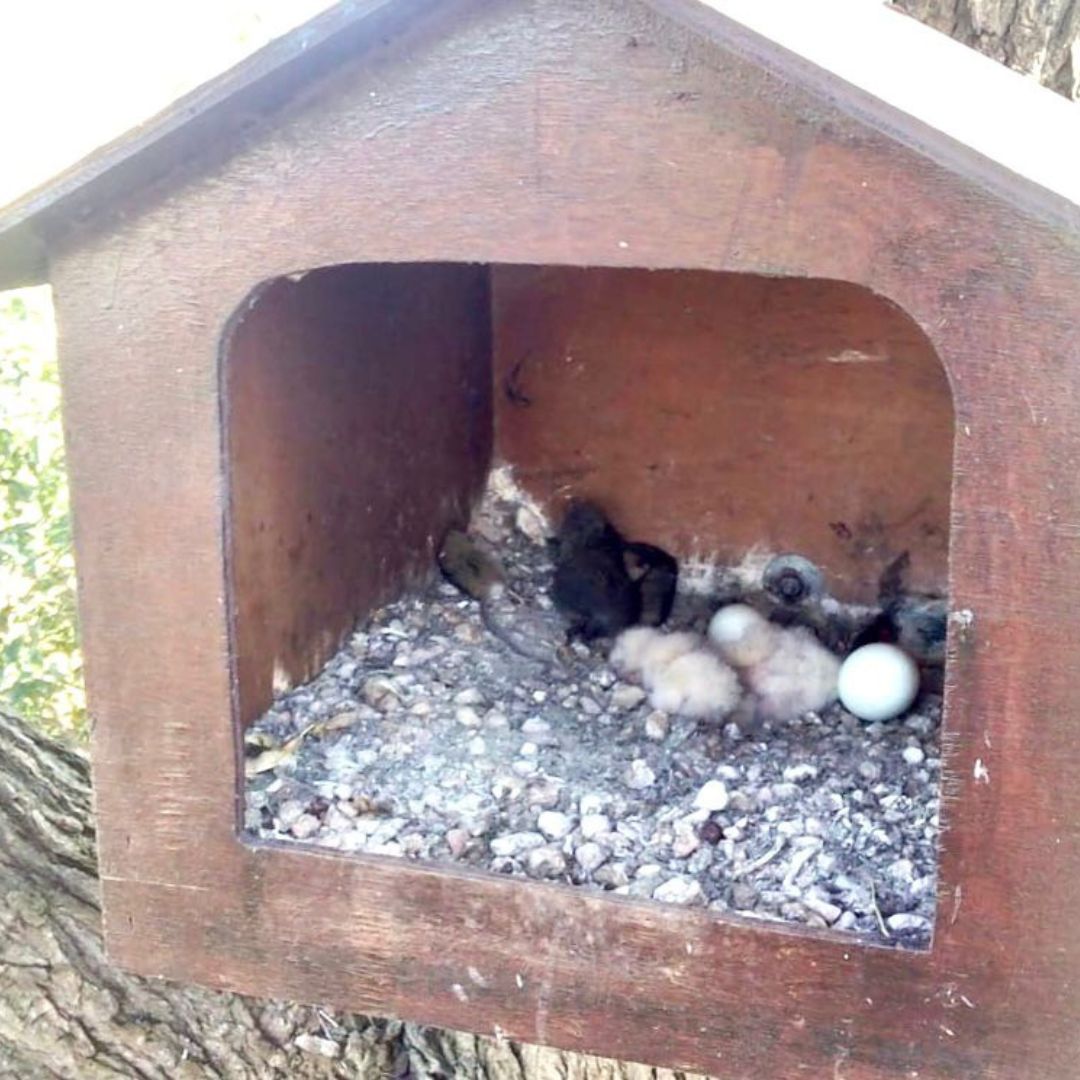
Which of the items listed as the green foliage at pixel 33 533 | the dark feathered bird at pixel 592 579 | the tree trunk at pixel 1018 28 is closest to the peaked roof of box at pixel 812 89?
the tree trunk at pixel 1018 28

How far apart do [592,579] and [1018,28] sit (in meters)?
0.75

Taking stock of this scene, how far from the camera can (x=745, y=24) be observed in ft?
2.91

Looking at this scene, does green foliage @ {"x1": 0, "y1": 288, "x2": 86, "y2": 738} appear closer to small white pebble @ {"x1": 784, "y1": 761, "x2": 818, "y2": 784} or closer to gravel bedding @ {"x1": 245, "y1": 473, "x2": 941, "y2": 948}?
gravel bedding @ {"x1": 245, "y1": 473, "x2": 941, "y2": 948}

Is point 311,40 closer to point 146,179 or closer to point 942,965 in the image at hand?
point 146,179

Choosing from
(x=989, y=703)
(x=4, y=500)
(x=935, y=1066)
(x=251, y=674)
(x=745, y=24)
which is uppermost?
(x=745, y=24)

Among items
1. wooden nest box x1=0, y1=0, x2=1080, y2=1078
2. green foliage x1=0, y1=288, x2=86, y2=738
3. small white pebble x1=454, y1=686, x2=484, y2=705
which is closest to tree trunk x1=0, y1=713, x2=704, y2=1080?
wooden nest box x1=0, y1=0, x2=1080, y2=1078

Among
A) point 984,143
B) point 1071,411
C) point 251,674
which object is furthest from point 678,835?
point 984,143

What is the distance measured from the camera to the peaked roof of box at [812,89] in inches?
34.7

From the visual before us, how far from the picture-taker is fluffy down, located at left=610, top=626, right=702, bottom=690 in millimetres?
1575

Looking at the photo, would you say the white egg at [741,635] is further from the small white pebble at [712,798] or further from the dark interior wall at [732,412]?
the small white pebble at [712,798]

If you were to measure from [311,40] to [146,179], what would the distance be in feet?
0.60

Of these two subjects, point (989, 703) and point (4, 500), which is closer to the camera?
point (989, 703)

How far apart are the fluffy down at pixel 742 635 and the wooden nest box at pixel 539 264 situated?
46 centimetres

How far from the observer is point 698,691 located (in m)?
1.51
